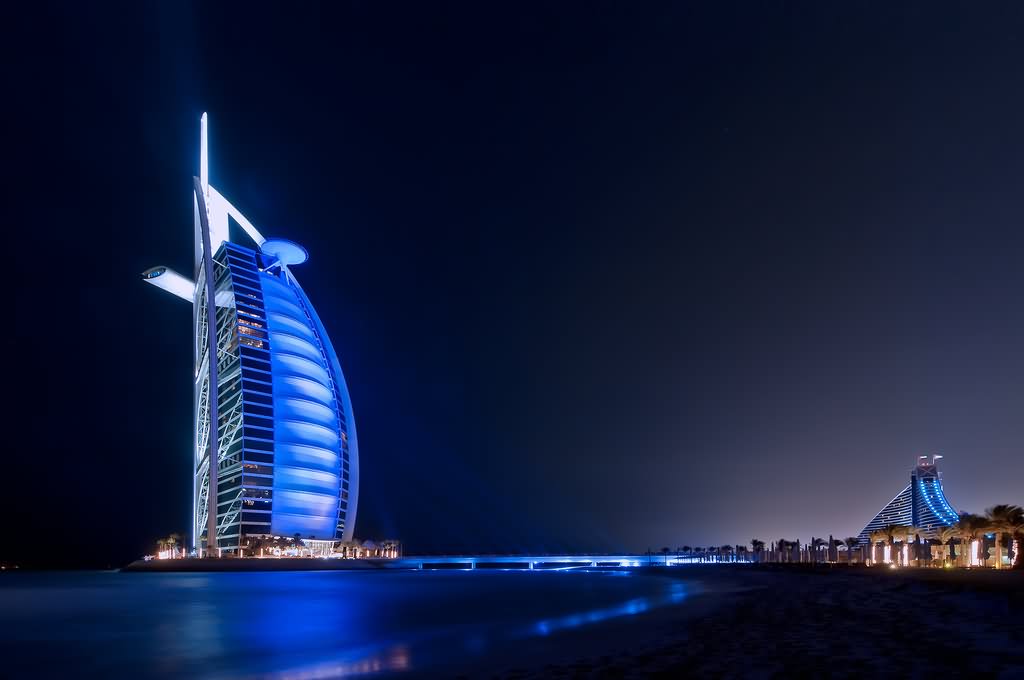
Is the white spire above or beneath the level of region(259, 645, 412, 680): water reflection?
above

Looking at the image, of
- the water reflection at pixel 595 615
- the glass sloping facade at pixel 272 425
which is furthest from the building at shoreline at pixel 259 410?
the water reflection at pixel 595 615

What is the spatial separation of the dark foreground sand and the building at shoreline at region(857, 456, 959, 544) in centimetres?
11467

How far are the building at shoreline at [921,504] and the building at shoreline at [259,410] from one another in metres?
87.7

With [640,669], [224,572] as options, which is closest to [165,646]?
[640,669]

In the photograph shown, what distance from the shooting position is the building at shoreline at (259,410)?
80438 millimetres

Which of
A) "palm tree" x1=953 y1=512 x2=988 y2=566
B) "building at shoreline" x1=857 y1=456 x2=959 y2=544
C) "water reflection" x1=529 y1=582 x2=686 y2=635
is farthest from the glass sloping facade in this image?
"building at shoreline" x1=857 y1=456 x2=959 y2=544

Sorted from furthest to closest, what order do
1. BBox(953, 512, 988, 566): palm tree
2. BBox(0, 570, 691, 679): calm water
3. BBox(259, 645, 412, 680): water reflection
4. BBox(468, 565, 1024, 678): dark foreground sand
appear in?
1. BBox(953, 512, 988, 566): palm tree
2. BBox(0, 570, 691, 679): calm water
3. BBox(259, 645, 412, 680): water reflection
4. BBox(468, 565, 1024, 678): dark foreground sand

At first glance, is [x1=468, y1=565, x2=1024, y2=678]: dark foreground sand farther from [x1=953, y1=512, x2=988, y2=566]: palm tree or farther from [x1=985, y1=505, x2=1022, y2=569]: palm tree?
[x1=953, y1=512, x2=988, y2=566]: palm tree

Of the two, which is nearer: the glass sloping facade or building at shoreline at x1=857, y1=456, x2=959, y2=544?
the glass sloping facade

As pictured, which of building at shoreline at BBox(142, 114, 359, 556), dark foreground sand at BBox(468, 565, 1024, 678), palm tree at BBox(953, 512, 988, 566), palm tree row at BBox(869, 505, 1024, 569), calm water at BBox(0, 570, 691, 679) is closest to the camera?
dark foreground sand at BBox(468, 565, 1024, 678)

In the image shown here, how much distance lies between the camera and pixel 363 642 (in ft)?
59.7

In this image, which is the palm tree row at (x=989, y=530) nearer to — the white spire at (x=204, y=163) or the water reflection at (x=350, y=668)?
the water reflection at (x=350, y=668)

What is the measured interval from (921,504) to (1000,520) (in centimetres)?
7274

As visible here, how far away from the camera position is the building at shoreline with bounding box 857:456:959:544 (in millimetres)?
124625
